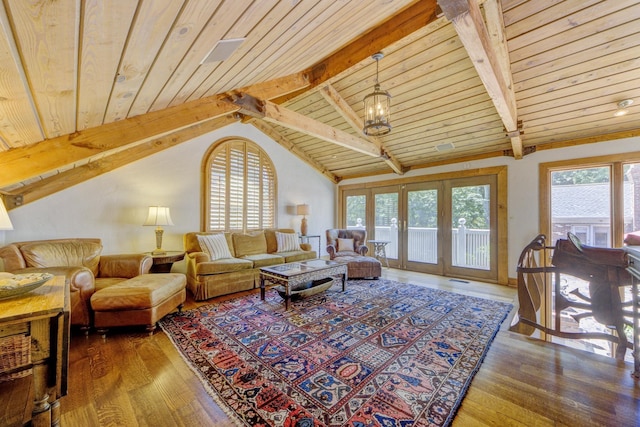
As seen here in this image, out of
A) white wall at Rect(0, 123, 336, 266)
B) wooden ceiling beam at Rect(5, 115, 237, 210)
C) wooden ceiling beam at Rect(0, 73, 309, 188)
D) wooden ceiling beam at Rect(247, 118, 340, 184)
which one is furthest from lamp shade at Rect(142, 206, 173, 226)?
wooden ceiling beam at Rect(247, 118, 340, 184)

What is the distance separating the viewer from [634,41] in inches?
94.3

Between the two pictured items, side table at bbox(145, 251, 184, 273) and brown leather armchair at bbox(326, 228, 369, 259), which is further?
brown leather armchair at bbox(326, 228, 369, 259)

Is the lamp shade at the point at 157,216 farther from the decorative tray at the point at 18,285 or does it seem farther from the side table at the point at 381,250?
the side table at the point at 381,250

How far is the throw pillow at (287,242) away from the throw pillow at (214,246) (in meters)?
1.06

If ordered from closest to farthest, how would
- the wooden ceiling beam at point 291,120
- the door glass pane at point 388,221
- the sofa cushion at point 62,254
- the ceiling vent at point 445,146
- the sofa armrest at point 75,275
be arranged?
the sofa armrest at point 75,275
the sofa cushion at point 62,254
the wooden ceiling beam at point 291,120
the ceiling vent at point 445,146
the door glass pane at point 388,221

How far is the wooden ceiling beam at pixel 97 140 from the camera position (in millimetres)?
1857

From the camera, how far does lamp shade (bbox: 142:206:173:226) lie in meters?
3.64

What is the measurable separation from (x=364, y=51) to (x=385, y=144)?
2352 millimetres

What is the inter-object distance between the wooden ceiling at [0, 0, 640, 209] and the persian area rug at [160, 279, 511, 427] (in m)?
1.99

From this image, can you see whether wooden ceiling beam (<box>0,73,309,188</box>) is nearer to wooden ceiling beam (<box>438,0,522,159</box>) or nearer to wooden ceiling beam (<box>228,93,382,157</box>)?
wooden ceiling beam (<box>228,93,382,157</box>)

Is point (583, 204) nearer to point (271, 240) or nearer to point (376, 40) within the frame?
point (376, 40)

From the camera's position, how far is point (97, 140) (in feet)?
7.07

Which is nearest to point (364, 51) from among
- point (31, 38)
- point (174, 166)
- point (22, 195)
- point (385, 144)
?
point (385, 144)

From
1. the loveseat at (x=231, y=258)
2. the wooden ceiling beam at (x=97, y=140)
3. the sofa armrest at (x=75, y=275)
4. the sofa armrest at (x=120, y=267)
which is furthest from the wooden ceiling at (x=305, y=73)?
the loveseat at (x=231, y=258)
